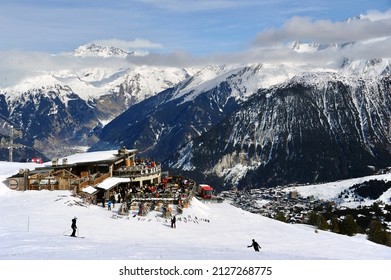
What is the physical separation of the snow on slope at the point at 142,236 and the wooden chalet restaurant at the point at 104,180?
2554 millimetres

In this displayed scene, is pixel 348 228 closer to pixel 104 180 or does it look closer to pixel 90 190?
pixel 104 180

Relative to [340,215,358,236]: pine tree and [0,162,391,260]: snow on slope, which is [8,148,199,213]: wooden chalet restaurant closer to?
[0,162,391,260]: snow on slope

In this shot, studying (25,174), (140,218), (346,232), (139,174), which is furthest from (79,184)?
(346,232)

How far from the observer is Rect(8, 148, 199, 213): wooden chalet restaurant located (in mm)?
72688

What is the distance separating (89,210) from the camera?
209ft

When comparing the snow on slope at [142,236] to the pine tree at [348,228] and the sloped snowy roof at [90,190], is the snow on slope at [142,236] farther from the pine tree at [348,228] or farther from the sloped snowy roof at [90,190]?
the pine tree at [348,228]

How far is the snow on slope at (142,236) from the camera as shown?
A: 132 ft

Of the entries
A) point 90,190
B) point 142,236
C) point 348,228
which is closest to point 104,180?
point 90,190

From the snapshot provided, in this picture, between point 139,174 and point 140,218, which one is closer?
point 140,218

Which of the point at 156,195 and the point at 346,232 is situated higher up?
the point at 156,195

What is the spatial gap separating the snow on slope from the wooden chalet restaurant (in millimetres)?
2554

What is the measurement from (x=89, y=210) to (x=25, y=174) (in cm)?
1379
